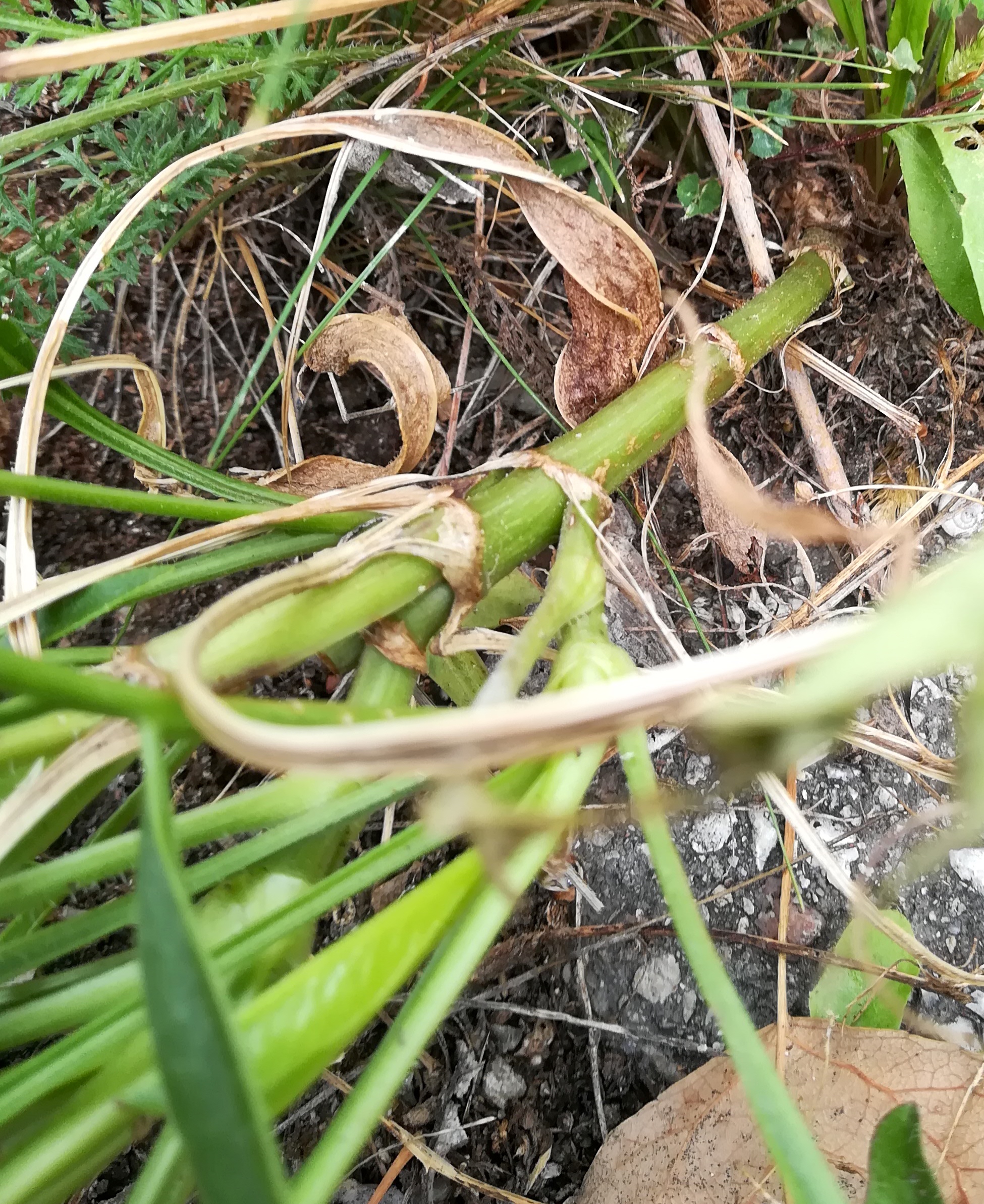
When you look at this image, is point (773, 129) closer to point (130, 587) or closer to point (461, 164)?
point (461, 164)

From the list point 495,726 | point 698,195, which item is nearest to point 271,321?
point 698,195

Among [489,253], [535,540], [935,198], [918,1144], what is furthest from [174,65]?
[918,1144]

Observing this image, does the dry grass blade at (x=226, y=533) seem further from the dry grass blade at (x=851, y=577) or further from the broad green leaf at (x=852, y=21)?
the broad green leaf at (x=852, y=21)

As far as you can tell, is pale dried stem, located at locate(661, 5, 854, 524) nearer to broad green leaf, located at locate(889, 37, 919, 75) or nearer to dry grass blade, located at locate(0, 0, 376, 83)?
broad green leaf, located at locate(889, 37, 919, 75)

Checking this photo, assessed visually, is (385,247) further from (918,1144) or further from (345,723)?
(918,1144)

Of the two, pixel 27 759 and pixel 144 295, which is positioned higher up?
pixel 144 295

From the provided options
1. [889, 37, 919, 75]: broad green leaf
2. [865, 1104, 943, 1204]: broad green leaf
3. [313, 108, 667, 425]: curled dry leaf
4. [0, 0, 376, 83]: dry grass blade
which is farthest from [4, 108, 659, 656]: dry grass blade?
[865, 1104, 943, 1204]: broad green leaf
